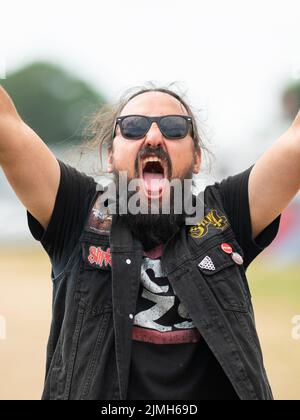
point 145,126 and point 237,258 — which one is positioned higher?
point 145,126

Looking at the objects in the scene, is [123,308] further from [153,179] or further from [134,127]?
[134,127]

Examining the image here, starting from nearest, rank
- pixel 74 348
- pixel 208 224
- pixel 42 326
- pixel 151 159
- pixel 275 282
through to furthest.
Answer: pixel 74 348 → pixel 208 224 → pixel 151 159 → pixel 42 326 → pixel 275 282

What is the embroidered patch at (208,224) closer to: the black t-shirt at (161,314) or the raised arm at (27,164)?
the black t-shirt at (161,314)

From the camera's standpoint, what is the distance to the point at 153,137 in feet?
11.7

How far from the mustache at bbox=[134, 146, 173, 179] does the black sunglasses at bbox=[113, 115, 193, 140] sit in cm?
8

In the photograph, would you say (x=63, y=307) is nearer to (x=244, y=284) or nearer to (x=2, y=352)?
(x=244, y=284)

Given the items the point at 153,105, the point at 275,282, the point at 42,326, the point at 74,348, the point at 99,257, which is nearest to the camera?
the point at 74,348

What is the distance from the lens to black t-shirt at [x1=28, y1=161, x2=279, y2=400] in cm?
304

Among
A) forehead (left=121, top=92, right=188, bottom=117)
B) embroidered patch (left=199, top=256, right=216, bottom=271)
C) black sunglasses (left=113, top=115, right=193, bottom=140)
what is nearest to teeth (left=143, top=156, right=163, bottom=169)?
black sunglasses (left=113, top=115, right=193, bottom=140)

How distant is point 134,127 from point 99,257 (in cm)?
78

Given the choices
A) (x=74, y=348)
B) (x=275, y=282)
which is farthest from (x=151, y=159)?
(x=275, y=282)

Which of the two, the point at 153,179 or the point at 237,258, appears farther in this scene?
the point at 153,179

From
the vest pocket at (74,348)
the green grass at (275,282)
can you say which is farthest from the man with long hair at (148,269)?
the green grass at (275,282)

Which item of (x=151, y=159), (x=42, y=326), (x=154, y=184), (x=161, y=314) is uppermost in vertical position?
Answer: (x=151, y=159)
